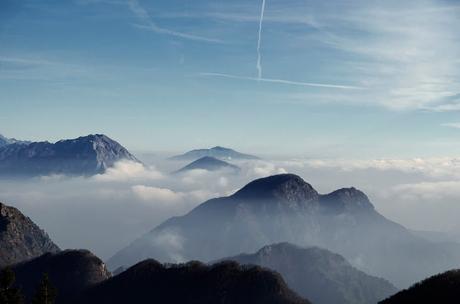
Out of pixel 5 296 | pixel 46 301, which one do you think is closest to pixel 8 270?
pixel 5 296

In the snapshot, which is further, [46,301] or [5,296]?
[46,301]

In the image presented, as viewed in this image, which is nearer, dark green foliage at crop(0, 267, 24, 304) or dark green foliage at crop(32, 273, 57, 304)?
dark green foliage at crop(0, 267, 24, 304)

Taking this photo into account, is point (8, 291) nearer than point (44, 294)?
Yes

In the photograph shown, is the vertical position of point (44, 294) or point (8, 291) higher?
point (8, 291)

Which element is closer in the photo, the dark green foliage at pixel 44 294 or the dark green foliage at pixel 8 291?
the dark green foliage at pixel 8 291

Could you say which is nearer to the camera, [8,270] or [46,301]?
[8,270]

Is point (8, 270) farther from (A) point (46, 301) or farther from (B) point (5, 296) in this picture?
(A) point (46, 301)
